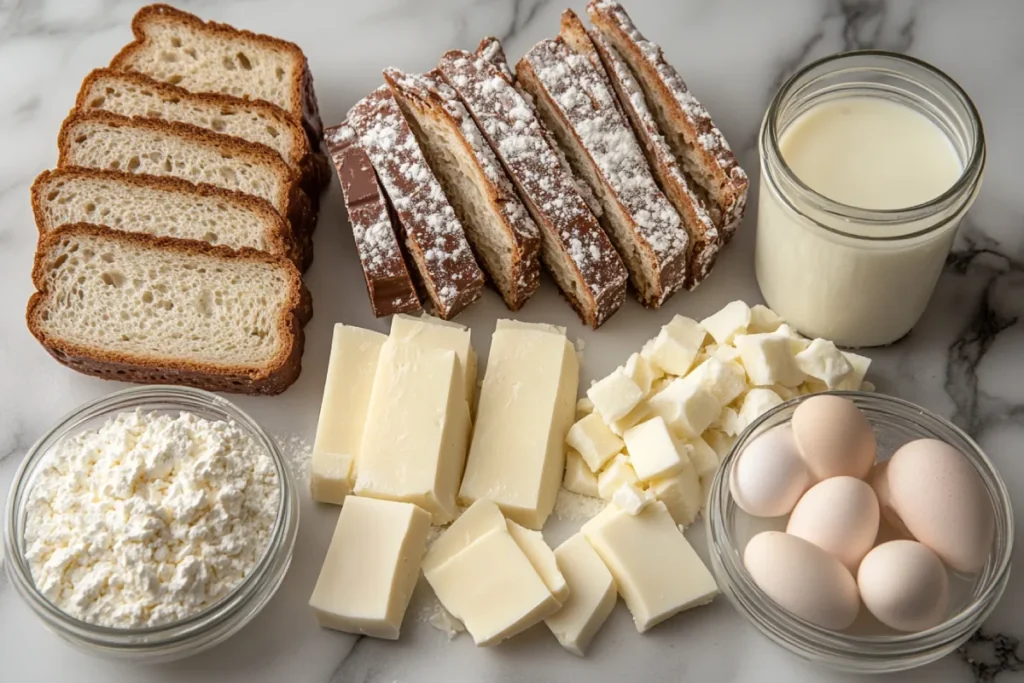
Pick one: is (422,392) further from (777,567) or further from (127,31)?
(127,31)

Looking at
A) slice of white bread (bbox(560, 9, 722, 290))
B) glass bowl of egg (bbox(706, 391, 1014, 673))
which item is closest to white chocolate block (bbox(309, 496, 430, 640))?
glass bowl of egg (bbox(706, 391, 1014, 673))

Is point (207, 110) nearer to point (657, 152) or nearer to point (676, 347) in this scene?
point (657, 152)

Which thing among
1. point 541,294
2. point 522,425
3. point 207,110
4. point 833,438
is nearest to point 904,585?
point 833,438

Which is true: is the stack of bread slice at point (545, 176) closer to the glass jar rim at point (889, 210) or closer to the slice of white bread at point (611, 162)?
the slice of white bread at point (611, 162)

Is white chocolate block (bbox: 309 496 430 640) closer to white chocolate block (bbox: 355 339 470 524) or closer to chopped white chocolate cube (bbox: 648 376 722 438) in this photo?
white chocolate block (bbox: 355 339 470 524)

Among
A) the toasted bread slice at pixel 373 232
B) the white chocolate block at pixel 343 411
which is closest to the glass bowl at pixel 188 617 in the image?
the white chocolate block at pixel 343 411
